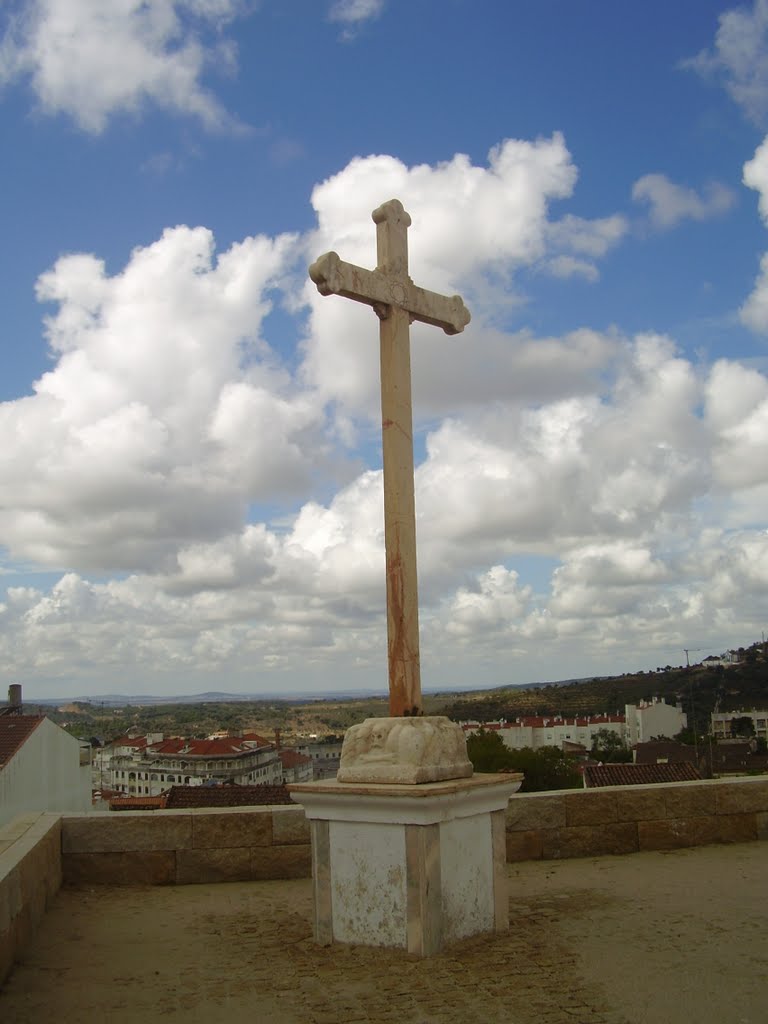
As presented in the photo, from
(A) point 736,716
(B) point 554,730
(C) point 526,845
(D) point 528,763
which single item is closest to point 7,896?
(C) point 526,845

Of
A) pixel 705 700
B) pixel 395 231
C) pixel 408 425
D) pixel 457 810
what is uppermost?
pixel 395 231

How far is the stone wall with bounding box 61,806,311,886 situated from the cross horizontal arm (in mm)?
3468

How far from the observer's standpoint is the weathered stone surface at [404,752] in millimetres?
4699

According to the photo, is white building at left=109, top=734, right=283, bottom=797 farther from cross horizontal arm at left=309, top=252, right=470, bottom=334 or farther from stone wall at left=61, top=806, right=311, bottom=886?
cross horizontal arm at left=309, top=252, right=470, bottom=334

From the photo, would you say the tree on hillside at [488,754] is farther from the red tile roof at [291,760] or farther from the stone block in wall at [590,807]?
the stone block in wall at [590,807]

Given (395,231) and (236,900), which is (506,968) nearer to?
(236,900)

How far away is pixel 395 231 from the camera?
5.80 metres

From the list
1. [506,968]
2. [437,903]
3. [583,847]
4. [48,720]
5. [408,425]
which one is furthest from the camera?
[48,720]

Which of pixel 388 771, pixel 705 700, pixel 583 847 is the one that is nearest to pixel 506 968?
pixel 388 771

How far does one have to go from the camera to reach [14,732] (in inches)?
768

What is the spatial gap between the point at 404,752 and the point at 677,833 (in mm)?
3282

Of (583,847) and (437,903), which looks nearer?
(437,903)

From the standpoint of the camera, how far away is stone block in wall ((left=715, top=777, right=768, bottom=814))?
7.13 metres

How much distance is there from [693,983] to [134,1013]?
91.6 inches
